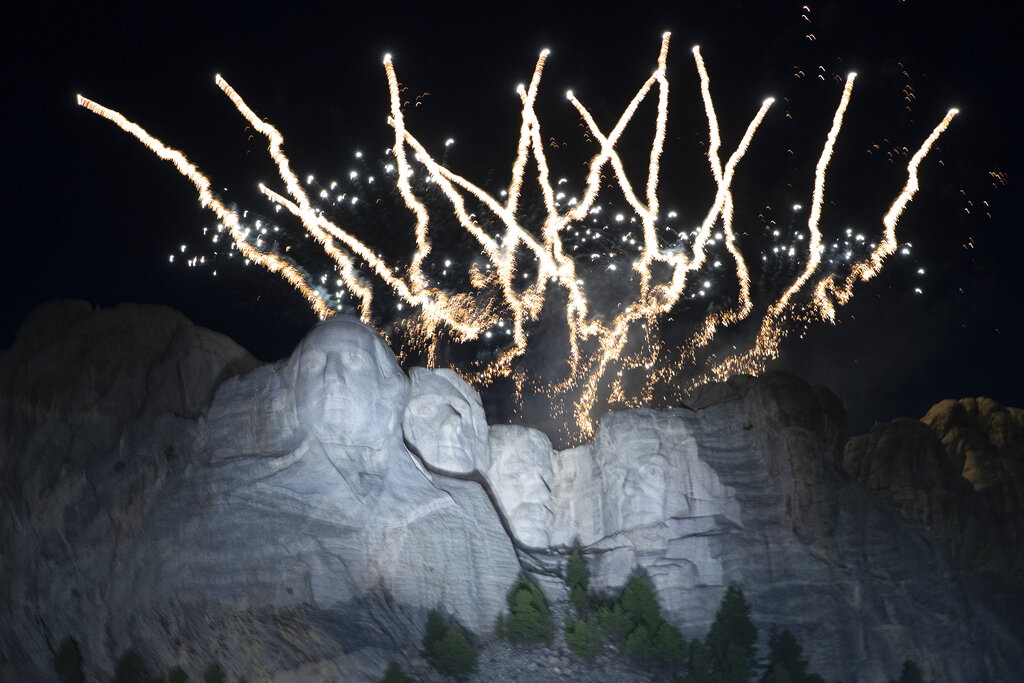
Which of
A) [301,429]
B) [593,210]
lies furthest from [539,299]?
[301,429]

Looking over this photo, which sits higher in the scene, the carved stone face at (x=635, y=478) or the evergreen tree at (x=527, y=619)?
the carved stone face at (x=635, y=478)

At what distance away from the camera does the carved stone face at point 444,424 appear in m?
38.6

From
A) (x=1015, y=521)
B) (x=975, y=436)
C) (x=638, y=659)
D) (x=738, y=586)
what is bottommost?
(x=638, y=659)

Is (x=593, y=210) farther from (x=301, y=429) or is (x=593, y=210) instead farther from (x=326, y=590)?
(x=326, y=590)

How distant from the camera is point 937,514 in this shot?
138ft

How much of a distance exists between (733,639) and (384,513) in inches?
502

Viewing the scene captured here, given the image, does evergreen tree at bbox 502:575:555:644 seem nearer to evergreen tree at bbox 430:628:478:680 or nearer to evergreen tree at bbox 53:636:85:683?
evergreen tree at bbox 430:628:478:680

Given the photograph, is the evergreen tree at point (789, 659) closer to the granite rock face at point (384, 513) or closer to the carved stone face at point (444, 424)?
the granite rock face at point (384, 513)

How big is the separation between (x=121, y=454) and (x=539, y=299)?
18.9 m

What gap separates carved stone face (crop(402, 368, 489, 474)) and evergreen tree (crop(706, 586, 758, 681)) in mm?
10436

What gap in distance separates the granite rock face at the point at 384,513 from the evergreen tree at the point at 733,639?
1.05 metres

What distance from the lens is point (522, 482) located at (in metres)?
40.9

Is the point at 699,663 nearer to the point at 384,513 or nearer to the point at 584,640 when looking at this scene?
the point at 584,640

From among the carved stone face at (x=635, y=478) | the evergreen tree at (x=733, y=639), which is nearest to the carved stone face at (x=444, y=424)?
the carved stone face at (x=635, y=478)
